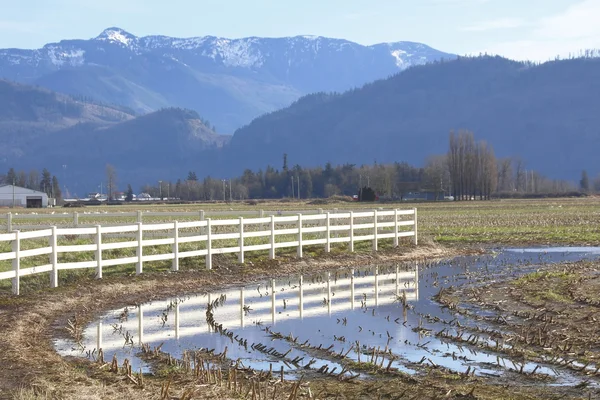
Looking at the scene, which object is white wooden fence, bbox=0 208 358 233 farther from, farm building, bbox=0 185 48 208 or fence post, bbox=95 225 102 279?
farm building, bbox=0 185 48 208

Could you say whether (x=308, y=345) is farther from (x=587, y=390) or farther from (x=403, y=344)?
(x=587, y=390)

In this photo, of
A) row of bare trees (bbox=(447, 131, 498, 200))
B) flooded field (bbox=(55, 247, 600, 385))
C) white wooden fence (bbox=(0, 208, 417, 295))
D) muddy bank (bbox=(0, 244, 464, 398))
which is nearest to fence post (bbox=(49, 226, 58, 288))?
white wooden fence (bbox=(0, 208, 417, 295))

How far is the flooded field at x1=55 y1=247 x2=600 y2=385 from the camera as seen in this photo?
13.6 meters

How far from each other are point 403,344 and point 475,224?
44.5 m

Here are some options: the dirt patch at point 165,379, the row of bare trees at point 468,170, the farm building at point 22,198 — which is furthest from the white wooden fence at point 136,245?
the farm building at point 22,198

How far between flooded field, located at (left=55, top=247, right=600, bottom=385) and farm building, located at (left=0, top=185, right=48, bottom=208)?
161 metres

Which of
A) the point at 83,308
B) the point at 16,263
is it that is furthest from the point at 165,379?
the point at 16,263

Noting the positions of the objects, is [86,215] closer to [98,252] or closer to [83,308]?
[98,252]

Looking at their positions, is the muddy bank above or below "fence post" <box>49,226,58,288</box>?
below

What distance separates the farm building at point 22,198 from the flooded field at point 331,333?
161m

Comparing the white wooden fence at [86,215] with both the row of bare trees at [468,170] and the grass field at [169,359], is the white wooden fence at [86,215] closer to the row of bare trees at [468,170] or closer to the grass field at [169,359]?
the grass field at [169,359]

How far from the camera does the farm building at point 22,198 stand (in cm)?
18212

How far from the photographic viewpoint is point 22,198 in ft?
618

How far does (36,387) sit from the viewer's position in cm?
1193
